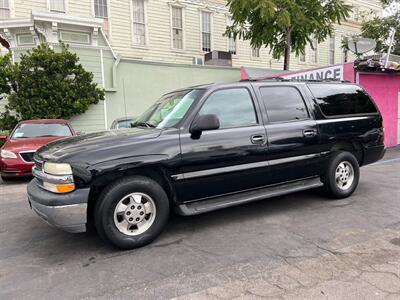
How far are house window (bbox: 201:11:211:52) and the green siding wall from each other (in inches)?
192

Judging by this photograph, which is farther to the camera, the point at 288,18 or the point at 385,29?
the point at 385,29

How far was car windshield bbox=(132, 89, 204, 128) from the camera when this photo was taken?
429cm

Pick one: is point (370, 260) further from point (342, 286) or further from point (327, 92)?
point (327, 92)

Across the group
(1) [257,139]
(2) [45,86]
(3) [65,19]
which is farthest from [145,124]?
(3) [65,19]

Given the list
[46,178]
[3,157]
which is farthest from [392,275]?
[3,157]

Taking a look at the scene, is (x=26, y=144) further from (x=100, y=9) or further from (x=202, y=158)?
(x=100, y=9)

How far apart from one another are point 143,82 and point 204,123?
36.8 ft

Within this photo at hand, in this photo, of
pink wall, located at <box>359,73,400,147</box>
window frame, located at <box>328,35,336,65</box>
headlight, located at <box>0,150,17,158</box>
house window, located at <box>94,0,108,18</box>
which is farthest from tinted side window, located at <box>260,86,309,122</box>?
window frame, located at <box>328,35,336,65</box>

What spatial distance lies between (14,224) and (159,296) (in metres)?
3.06

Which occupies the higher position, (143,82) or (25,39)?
(25,39)

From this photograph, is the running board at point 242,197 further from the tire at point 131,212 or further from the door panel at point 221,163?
the tire at point 131,212

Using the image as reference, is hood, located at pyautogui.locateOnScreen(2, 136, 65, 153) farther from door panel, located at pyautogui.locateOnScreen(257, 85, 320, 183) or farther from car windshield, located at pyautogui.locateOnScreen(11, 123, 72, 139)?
door panel, located at pyautogui.locateOnScreen(257, 85, 320, 183)

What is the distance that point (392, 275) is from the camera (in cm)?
311

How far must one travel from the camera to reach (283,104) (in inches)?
193
